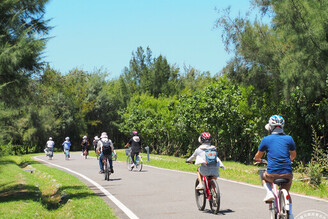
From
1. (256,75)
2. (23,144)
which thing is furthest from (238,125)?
(23,144)

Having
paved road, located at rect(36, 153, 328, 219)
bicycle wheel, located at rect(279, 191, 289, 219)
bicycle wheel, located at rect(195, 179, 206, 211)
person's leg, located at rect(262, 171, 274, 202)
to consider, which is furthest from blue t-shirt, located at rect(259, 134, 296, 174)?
bicycle wheel, located at rect(195, 179, 206, 211)

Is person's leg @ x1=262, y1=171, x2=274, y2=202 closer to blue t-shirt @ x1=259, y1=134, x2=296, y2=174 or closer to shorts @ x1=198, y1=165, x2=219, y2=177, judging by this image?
blue t-shirt @ x1=259, y1=134, x2=296, y2=174

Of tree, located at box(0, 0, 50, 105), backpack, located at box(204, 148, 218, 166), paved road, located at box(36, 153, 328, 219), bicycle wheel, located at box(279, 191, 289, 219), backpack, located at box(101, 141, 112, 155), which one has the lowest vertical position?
paved road, located at box(36, 153, 328, 219)

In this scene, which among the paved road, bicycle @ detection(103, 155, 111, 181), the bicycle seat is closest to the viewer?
the bicycle seat

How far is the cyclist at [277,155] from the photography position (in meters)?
6.54

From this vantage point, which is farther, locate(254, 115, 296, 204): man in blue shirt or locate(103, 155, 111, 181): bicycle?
locate(103, 155, 111, 181): bicycle

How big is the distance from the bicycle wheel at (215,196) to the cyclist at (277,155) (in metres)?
1.96

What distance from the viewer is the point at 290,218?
6.15 meters

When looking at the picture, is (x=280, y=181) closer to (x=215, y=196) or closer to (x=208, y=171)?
(x=215, y=196)

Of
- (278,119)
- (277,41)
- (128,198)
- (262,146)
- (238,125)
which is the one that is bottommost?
(128,198)

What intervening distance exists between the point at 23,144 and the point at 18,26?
4489 centimetres

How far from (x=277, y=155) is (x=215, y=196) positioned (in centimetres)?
252

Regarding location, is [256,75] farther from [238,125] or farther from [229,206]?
[229,206]

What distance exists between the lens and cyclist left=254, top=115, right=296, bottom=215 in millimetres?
6535
